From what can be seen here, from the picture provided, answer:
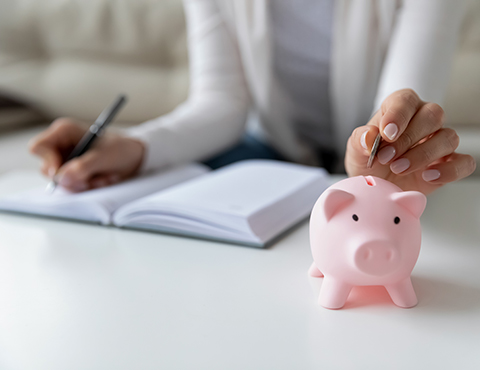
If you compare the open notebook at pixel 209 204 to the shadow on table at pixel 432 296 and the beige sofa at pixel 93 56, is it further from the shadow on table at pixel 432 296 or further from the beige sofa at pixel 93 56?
the beige sofa at pixel 93 56

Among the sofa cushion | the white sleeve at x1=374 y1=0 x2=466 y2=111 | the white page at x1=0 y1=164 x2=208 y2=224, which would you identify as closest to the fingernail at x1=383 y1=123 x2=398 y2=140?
the white sleeve at x1=374 y1=0 x2=466 y2=111

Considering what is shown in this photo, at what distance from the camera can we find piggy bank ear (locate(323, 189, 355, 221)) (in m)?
0.35

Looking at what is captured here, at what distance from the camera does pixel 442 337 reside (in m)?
0.32

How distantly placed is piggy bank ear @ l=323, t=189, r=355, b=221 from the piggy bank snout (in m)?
0.04

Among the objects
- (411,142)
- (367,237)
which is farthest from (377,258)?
(411,142)

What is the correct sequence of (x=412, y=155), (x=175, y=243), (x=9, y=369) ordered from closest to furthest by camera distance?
(x=9, y=369)
(x=412, y=155)
(x=175, y=243)

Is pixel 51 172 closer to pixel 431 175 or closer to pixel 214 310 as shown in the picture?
pixel 214 310

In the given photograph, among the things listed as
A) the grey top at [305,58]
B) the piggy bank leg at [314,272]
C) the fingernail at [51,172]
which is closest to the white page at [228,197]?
the piggy bank leg at [314,272]

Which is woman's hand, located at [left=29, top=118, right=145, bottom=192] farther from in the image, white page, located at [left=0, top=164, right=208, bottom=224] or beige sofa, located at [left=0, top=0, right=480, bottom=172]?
beige sofa, located at [left=0, top=0, right=480, bottom=172]

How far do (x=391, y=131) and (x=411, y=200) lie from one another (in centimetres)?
6

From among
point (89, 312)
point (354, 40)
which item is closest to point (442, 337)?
point (89, 312)

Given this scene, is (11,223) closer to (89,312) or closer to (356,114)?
(89,312)

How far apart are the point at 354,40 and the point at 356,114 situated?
0.16 m

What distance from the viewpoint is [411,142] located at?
40 cm
